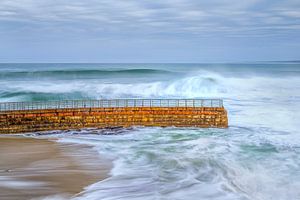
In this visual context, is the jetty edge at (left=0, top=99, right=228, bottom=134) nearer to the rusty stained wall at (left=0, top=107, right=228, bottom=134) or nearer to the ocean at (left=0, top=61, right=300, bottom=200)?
the rusty stained wall at (left=0, top=107, right=228, bottom=134)

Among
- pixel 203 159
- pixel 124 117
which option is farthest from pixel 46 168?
pixel 124 117

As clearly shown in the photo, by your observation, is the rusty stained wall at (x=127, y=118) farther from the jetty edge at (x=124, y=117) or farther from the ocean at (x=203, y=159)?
the ocean at (x=203, y=159)

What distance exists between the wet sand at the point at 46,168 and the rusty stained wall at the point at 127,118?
291 centimetres

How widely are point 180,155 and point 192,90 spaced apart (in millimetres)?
28334

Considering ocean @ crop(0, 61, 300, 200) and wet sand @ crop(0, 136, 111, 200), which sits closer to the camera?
wet sand @ crop(0, 136, 111, 200)

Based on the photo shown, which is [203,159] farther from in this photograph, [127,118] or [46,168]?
[127,118]

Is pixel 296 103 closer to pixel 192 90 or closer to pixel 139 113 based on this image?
pixel 192 90

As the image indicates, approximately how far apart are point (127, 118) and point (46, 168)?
9.46 meters

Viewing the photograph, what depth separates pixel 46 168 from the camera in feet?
45.2

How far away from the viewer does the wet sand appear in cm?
1114

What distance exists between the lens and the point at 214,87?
4669 centimetres

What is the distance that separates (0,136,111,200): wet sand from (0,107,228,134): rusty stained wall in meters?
2.91

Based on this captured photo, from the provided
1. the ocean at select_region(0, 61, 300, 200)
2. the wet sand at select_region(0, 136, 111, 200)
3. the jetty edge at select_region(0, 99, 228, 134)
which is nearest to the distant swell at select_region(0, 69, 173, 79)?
the jetty edge at select_region(0, 99, 228, 134)

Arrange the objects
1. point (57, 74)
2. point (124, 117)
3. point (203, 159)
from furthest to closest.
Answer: point (57, 74), point (124, 117), point (203, 159)
